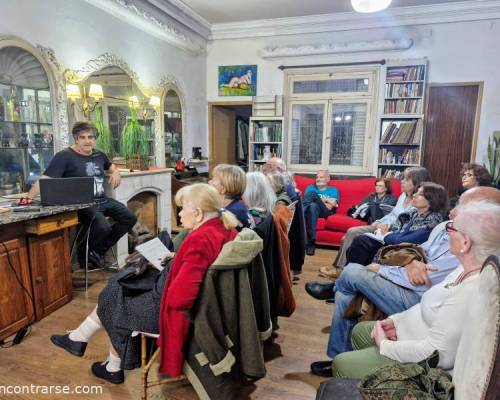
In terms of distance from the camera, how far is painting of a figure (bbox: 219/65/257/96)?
5645mm

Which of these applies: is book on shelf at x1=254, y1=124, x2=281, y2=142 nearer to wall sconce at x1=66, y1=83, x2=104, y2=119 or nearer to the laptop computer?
wall sconce at x1=66, y1=83, x2=104, y2=119

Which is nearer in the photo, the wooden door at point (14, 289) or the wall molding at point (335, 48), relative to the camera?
the wooden door at point (14, 289)

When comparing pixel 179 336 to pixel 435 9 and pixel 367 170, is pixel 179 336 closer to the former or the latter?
pixel 367 170

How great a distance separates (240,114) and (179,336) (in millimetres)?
5855

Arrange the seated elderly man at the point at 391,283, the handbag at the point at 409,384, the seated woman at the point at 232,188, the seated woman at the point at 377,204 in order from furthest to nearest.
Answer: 1. the seated woman at the point at 377,204
2. the seated woman at the point at 232,188
3. the seated elderly man at the point at 391,283
4. the handbag at the point at 409,384

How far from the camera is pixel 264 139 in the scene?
5.62 m

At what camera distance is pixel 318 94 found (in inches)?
A: 211

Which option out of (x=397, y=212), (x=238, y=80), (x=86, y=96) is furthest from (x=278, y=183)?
(x=238, y=80)

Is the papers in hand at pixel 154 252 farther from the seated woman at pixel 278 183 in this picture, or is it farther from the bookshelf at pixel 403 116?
the bookshelf at pixel 403 116

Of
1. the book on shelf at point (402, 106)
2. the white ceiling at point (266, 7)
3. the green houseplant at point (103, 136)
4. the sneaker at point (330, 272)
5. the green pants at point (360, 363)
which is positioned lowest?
the sneaker at point (330, 272)

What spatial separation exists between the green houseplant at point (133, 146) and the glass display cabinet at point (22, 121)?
36.3 inches

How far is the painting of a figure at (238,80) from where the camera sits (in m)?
5.64

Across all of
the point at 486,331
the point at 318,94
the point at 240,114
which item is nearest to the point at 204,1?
the point at 318,94

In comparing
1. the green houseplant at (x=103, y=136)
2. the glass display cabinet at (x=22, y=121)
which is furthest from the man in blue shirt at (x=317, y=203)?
the glass display cabinet at (x=22, y=121)
